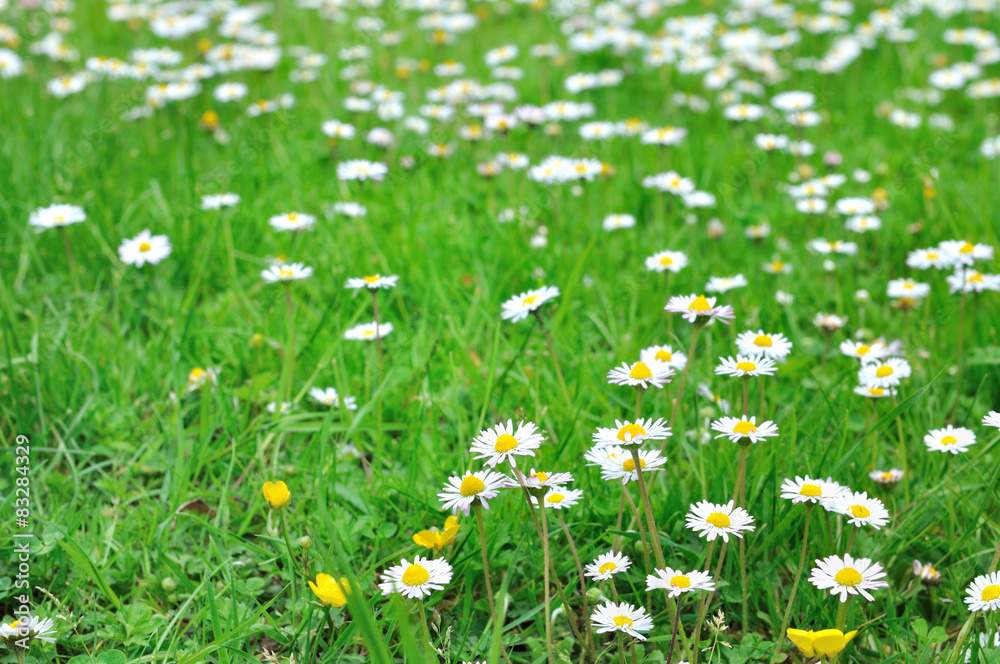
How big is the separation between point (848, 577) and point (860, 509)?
170 mm

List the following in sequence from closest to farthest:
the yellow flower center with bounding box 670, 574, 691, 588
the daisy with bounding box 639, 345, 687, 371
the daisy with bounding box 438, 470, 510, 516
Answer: the yellow flower center with bounding box 670, 574, 691, 588
the daisy with bounding box 438, 470, 510, 516
the daisy with bounding box 639, 345, 687, 371

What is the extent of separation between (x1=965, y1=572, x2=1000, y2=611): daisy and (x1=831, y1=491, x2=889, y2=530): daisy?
7.2 inches

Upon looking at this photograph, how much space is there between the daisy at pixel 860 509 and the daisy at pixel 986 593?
0.60 feet

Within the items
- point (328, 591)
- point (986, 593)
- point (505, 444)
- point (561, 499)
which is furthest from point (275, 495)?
point (986, 593)

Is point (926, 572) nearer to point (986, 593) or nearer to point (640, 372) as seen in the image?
point (986, 593)

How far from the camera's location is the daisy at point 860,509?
156 cm

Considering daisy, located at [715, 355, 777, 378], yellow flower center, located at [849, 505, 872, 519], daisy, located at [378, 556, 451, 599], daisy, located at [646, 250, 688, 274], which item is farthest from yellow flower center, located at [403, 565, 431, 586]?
daisy, located at [646, 250, 688, 274]

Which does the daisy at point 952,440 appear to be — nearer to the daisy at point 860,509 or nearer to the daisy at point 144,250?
the daisy at point 860,509

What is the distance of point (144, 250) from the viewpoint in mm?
2664

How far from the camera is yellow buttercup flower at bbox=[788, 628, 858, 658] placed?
52.2 inches

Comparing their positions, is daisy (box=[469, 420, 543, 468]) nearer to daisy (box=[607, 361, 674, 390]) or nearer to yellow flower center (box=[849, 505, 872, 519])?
daisy (box=[607, 361, 674, 390])

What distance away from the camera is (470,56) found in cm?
500

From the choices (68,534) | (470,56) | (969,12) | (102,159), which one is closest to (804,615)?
(68,534)

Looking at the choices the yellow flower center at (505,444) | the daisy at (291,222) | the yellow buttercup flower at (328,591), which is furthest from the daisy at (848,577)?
the daisy at (291,222)
